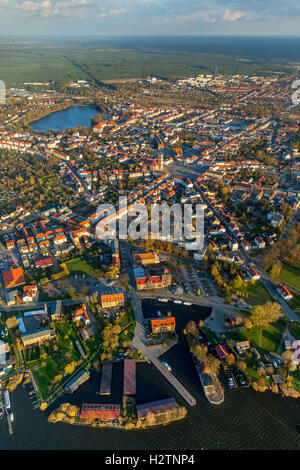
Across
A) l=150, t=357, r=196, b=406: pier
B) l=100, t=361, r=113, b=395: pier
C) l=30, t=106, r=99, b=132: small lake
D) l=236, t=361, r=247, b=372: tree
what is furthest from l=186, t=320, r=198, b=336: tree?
l=30, t=106, r=99, b=132: small lake

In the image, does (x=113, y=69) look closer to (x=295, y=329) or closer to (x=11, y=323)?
(x=11, y=323)

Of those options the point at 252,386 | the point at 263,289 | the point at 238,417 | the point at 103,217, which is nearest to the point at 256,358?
the point at 252,386

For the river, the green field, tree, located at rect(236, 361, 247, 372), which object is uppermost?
the green field

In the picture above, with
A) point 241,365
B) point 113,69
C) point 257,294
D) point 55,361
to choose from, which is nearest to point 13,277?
Result: point 55,361

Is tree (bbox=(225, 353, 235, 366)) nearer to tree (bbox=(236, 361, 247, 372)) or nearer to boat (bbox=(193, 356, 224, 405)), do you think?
tree (bbox=(236, 361, 247, 372))

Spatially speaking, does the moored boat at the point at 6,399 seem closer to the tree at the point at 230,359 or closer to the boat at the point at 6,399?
the boat at the point at 6,399

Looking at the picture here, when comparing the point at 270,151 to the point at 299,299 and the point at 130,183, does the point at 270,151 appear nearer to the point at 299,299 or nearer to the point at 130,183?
the point at 130,183
